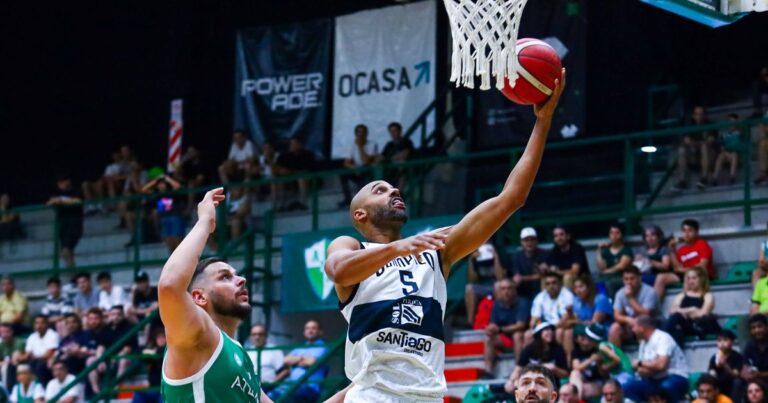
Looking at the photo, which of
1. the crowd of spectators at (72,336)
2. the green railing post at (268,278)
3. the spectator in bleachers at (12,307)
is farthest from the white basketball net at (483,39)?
the spectator in bleachers at (12,307)

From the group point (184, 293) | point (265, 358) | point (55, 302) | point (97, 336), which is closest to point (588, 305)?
point (265, 358)

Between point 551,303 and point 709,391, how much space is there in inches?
101

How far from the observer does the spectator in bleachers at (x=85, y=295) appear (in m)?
19.7

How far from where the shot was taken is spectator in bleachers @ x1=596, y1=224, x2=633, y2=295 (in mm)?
15406

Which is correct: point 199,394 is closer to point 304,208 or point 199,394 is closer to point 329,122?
point 304,208

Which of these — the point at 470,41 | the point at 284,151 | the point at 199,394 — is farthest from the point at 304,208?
the point at 199,394

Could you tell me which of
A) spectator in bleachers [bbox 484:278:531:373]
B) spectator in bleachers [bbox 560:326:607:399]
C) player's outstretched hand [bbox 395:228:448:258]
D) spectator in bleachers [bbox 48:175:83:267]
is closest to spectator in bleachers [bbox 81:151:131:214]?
spectator in bleachers [bbox 48:175:83:267]

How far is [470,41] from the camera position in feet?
28.0

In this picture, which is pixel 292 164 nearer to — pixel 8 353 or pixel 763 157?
pixel 8 353

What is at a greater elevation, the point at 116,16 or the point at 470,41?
the point at 116,16

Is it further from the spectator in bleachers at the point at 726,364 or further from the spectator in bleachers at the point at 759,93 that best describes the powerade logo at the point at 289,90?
the spectator in bleachers at the point at 726,364

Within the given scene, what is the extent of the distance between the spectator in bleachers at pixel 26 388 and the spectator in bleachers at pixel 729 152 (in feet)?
28.3

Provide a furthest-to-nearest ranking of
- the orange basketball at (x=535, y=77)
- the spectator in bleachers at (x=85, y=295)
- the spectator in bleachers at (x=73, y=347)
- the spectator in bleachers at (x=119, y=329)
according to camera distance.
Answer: the spectator in bleachers at (x=85, y=295) < the spectator in bleachers at (x=119, y=329) < the spectator in bleachers at (x=73, y=347) < the orange basketball at (x=535, y=77)

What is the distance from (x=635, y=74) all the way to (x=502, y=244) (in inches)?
136
